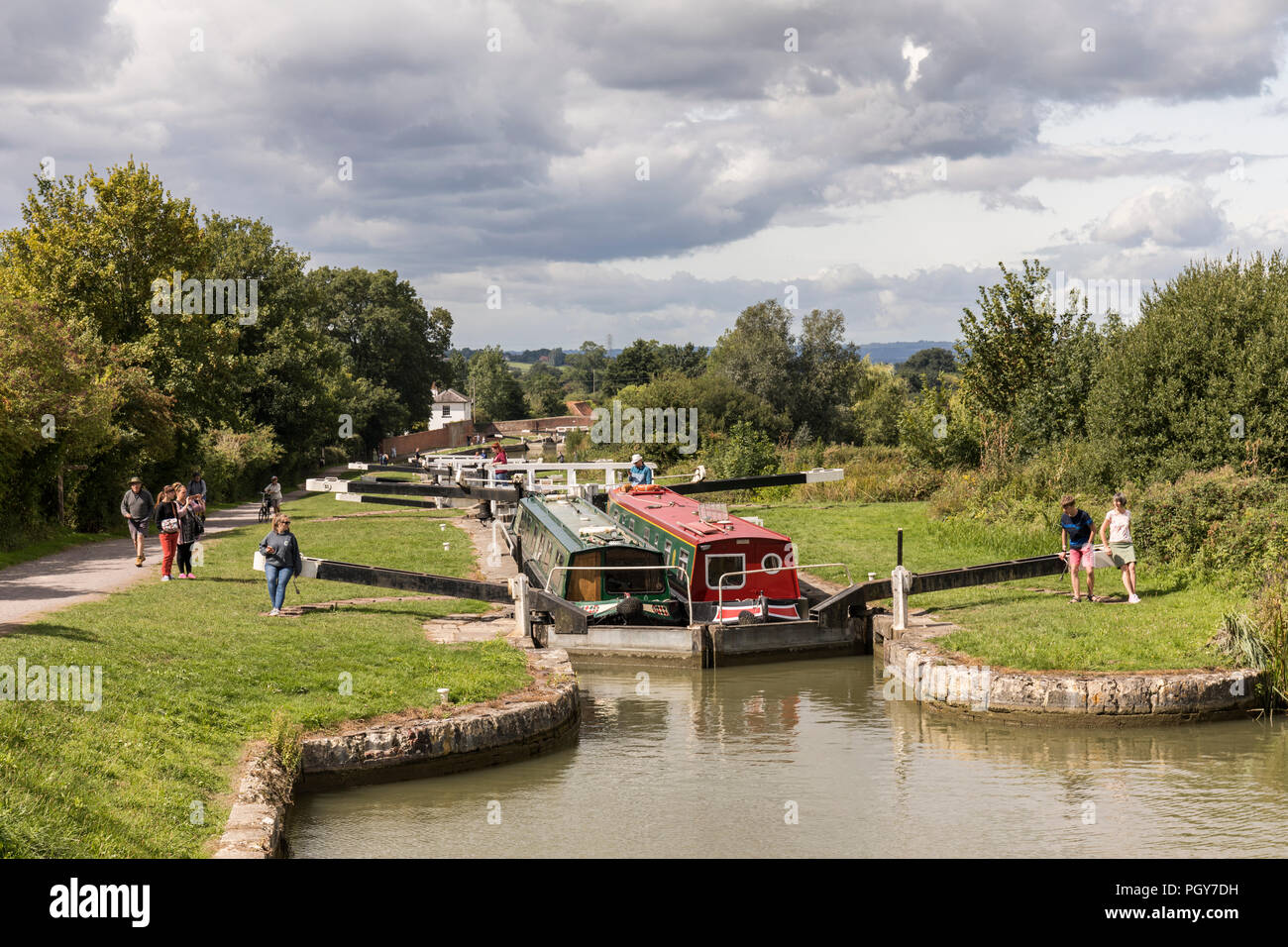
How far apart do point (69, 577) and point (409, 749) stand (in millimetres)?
9748

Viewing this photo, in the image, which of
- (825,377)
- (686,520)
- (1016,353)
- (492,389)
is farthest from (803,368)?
(492,389)

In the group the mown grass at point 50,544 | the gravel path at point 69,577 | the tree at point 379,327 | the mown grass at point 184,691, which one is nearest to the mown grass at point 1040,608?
the mown grass at point 184,691

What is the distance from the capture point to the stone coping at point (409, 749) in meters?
8.38

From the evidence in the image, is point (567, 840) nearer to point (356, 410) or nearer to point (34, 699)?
point (34, 699)

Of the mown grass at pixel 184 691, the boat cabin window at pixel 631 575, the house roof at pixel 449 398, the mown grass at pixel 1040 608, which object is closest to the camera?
the mown grass at pixel 184 691

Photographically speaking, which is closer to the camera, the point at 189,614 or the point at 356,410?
the point at 189,614

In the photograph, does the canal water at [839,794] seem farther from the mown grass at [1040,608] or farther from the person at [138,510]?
the person at [138,510]

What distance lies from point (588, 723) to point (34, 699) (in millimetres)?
6012

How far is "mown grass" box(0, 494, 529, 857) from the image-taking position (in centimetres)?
691

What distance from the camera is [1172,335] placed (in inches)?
802

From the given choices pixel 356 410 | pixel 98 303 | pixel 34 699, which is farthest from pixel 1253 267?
pixel 356 410

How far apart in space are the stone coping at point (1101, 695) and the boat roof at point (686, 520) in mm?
4570

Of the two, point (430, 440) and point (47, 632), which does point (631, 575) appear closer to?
point (47, 632)

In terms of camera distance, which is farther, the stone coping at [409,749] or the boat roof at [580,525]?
the boat roof at [580,525]
